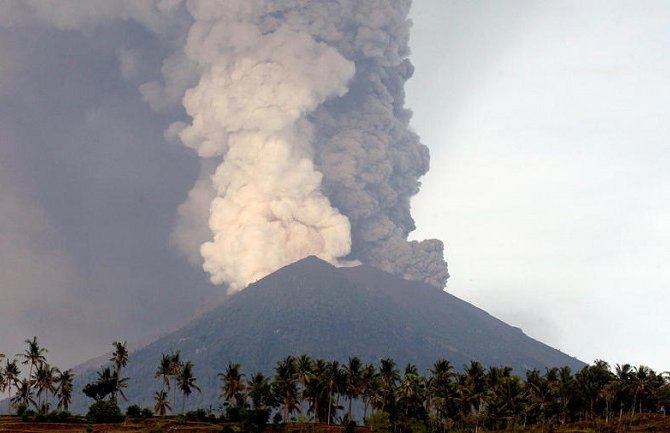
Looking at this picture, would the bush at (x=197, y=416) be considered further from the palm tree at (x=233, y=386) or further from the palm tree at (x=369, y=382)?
the palm tree at (x=369, y=382)

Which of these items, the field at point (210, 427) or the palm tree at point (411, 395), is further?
the palm tree at point (411, 395)

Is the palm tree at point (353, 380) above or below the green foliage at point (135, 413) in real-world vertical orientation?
above

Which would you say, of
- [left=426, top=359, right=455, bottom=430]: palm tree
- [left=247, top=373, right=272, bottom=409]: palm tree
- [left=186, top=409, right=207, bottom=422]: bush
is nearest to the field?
[left=186, top=409, right=207, bottom=422]: bush

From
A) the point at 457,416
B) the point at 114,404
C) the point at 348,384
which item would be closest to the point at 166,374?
the point at 114,404

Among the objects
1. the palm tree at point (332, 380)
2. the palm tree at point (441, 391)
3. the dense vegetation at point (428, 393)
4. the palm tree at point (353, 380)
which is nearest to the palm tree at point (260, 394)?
the dense vegetation at point (428, 393)

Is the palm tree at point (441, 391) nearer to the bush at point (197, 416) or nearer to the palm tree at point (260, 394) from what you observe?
the palm tree at point (260, 394)

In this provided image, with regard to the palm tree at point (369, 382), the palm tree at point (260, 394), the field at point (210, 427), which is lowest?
the field at point (210, 427)

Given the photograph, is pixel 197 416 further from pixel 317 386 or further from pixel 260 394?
pixel 317 386

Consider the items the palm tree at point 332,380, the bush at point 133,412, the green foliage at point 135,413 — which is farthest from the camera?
the green foliage at point 135,413

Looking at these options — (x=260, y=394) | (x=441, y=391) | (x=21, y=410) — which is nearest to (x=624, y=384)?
(x=441, y=391)

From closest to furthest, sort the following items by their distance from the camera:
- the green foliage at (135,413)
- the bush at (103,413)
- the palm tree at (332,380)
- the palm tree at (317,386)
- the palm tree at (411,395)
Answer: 1. the palm tree at (411,395)
2. the bush at (103,413)
3. the palm tree at (332,380)
4. the palm tree at (317,386)
5. the green foliage at (135,413)
